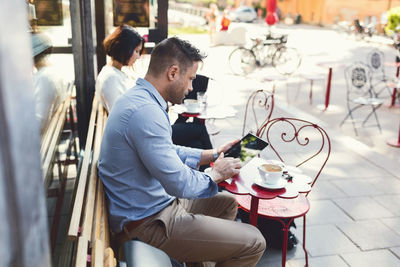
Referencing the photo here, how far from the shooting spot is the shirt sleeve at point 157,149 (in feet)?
6.81

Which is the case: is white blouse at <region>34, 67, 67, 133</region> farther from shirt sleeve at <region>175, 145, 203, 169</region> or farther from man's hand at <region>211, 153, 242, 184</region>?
man's hand at <region>211, 153, 242, 184</region>

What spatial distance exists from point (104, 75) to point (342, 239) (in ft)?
8.24

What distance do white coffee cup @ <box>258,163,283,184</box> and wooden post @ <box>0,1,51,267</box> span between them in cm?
217

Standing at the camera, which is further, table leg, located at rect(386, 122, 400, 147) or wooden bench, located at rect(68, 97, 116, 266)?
table leg, located at rect(386, 122, 400, 147)

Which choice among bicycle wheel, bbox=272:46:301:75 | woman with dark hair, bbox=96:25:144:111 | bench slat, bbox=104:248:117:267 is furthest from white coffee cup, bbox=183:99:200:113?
bicycle wheel, bbox=272:46:301:75

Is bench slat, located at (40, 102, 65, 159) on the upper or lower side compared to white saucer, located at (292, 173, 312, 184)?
upper

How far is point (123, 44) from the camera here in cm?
A: 407

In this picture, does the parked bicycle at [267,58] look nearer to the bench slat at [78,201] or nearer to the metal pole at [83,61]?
the metal pole at [83,61]

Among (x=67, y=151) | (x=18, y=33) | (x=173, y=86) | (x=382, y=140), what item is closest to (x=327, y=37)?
(x=382, y=140)

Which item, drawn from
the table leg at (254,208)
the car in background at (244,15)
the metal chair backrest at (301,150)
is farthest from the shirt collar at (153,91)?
the car in background at (244,15)

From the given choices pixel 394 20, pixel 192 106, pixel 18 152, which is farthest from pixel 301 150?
pixel 394 20

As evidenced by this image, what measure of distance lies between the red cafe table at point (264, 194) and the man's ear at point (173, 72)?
2.30ft

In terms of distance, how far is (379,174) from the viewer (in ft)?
16.6

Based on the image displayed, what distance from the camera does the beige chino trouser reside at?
88.0 inches
